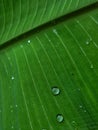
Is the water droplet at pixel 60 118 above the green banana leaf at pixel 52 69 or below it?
below

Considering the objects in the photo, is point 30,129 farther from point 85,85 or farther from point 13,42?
point 13,42

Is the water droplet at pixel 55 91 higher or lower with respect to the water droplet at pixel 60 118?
higher

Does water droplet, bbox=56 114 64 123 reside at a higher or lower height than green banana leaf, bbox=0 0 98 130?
lower

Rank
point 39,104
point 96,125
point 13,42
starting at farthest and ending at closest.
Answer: point 13,42, point 39,104, point 96,125

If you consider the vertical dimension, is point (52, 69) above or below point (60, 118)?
above

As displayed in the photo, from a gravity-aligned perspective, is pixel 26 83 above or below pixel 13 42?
below

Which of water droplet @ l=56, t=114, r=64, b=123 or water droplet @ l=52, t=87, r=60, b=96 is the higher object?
water droplet @ l=52, t=87, r=60, b=96

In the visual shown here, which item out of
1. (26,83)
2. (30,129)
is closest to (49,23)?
(26,83)

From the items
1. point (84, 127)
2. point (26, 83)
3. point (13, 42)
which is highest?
point (13, 42)
